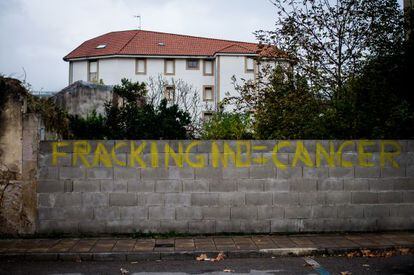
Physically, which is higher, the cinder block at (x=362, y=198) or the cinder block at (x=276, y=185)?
the cinder block at (x=276, y=185)

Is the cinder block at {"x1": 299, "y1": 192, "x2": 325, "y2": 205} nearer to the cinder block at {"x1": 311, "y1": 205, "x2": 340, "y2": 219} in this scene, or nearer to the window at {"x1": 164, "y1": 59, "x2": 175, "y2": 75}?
the cinder block at {"x1": 311, "y1": 205, "x2": 340, "y2": 219}

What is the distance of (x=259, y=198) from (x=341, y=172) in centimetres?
178

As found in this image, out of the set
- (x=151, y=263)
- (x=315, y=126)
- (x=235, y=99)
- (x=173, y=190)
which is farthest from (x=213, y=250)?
(x=235, y=99)

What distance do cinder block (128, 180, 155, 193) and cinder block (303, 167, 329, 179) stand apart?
10.2ft

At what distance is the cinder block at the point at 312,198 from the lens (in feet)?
27.3

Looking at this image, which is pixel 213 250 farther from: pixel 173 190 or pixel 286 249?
pixel 173 190

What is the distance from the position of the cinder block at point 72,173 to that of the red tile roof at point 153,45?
35614 mm

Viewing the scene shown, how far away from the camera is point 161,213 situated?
323 inches

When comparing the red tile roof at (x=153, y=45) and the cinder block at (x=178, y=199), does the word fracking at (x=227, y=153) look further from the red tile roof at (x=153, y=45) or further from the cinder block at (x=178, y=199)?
the red tile roof at (x=153, y=45)

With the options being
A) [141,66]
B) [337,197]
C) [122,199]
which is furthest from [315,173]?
[141,66]

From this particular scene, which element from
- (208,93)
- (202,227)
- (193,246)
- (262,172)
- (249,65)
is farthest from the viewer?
(208,93)

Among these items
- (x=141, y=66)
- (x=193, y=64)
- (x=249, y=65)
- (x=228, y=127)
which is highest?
(x=193, y=64)

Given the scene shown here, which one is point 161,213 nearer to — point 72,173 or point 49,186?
point 72,173

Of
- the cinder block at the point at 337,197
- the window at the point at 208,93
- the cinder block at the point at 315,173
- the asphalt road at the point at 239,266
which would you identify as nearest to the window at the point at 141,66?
the window at the point at 208,93
